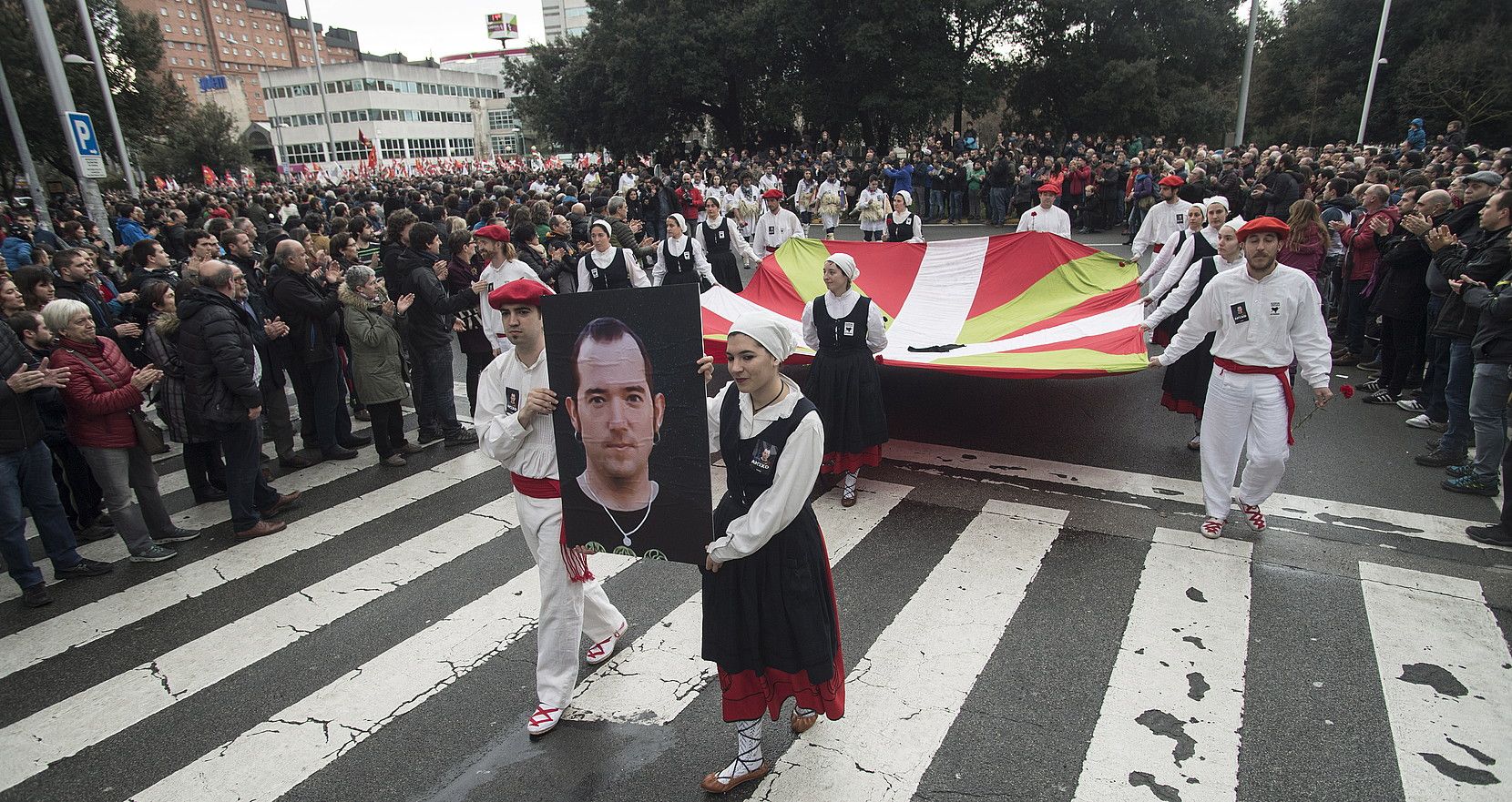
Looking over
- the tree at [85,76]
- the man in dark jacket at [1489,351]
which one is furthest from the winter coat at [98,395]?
the tree at [85,76]

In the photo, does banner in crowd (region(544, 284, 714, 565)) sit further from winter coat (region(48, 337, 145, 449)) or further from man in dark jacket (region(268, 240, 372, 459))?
man in dark jacket (region(268, 240, 372, 459))

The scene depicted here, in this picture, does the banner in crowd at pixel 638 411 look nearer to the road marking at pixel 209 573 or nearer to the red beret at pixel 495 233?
the road marking at pixel 209 573

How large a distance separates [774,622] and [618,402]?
107 centimetres

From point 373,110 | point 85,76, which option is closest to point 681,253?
point 85,76

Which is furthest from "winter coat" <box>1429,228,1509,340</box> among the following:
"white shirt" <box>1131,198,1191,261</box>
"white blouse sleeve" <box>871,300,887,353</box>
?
"white blouse sleeve" <box>871,300,887,353</box>

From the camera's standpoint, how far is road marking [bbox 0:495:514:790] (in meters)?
3.91

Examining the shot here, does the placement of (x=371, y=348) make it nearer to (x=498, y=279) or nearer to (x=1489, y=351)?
(x=498, y=279)

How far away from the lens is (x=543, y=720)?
147 inches

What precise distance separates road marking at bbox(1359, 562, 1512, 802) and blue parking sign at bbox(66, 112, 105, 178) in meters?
15.9

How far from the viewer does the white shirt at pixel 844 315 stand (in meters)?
6.09

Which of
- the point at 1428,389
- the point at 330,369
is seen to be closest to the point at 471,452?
the point at 330,369

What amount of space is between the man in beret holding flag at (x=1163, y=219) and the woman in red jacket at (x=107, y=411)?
10.2 metres

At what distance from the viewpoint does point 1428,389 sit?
24.8 ft

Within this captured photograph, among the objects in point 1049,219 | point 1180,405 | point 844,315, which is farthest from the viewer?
point 1049,219
